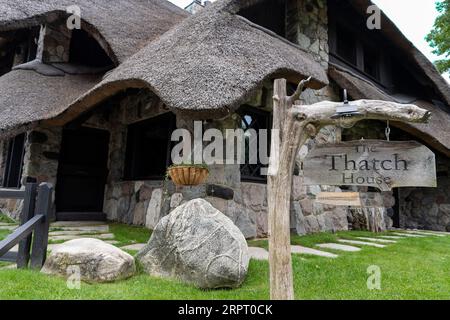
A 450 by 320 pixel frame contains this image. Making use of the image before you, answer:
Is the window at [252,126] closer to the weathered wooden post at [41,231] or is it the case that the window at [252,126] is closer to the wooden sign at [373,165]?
the wooden sign at [373,165]

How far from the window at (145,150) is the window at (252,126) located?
1511 mm

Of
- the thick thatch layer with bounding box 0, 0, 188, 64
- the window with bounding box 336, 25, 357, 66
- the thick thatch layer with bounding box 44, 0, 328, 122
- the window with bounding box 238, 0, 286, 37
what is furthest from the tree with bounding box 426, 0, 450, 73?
the thick thatch layer with bounding box 0, 0, 188, 64

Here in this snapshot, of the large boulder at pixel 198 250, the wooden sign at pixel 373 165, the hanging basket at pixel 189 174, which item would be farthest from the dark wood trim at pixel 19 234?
the wooden sign at pixel 373 165

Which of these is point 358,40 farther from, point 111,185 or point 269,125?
point 111,185

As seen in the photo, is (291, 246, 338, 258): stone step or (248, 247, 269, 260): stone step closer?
(248, 247, 269, 260): stone step

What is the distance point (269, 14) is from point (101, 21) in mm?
2986

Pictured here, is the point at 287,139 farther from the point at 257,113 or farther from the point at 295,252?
the point at 257,113

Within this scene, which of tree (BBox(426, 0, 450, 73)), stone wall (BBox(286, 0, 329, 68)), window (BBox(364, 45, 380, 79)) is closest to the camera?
stone wall (BBox(286, 0, 329, 68))

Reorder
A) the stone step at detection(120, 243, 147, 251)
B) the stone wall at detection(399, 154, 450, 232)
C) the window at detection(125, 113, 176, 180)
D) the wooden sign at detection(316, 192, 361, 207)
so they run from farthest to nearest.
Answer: the stone wall at detection(399, 154, 450, 232)
the window at detection(125, 113, 176, 180)
the stone step at detection(120, 243, 147, 251)
the wooden sign at detection(316, 192, 361, 207)

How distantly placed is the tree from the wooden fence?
13.5m

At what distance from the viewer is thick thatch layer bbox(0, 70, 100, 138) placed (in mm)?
4227

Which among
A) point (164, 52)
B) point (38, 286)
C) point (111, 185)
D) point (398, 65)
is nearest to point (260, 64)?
point (164, 52)

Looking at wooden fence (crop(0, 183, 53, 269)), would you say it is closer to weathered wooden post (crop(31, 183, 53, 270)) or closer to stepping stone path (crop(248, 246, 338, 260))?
weathered wooden post (crop(31, 183, 53, 270))
